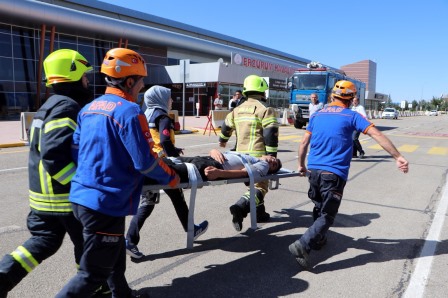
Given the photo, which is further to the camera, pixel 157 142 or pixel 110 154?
pixel 157 142

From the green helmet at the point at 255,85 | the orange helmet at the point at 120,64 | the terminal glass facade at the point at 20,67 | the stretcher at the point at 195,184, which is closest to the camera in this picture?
the orange helmet at the point at 120,64

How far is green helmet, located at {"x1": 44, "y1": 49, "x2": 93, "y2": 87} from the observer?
2539 millimetres

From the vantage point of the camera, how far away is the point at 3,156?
10.2 m

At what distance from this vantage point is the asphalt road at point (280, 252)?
10.6 feet

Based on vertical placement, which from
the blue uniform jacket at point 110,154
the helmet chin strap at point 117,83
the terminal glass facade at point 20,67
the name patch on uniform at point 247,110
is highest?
the terminal glass facade at point 20,67

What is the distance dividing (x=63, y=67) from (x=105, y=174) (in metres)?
0.86

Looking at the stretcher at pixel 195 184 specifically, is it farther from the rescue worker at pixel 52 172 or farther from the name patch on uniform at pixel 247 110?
the rescue worker at pixel 52 172

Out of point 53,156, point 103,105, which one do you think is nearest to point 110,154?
point 103,105

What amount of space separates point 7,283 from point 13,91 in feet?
94.9

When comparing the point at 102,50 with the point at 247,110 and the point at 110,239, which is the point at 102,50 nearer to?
the point at 247,110

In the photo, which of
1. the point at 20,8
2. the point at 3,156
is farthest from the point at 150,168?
the point at 20,8

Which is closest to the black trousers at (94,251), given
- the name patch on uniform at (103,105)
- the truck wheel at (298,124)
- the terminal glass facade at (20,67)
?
the name patch on uniform at (103,105)

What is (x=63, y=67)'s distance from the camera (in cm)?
254

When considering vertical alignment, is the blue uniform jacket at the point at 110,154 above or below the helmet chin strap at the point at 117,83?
below
